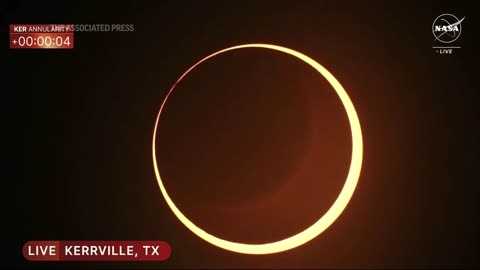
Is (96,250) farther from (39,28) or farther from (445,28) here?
(445,28)

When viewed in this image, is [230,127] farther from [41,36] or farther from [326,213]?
[41,36]

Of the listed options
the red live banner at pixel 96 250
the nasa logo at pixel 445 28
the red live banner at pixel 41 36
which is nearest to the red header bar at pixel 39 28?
the red live banner at pixel 41 36

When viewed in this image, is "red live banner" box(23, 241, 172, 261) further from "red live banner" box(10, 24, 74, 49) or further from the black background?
"red live banner" box(10, 24, 74, 49)

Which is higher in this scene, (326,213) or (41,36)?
(41,36)

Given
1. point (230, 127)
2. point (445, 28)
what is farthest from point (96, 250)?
point (445, 28)

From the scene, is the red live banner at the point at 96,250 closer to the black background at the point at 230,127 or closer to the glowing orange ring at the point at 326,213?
the black background at the point at 230,127

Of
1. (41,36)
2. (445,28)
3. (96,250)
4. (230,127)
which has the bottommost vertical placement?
(96,250)
